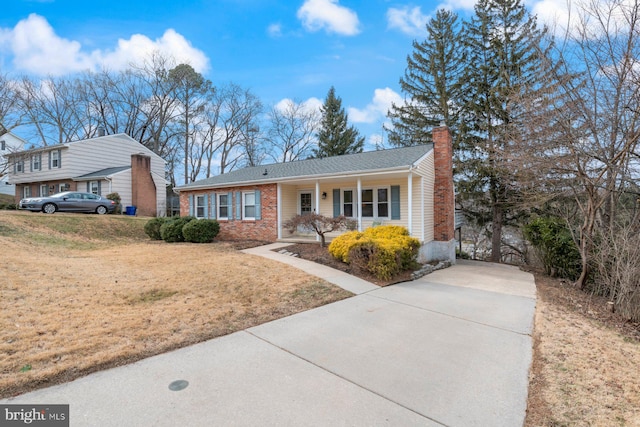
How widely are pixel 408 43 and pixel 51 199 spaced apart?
23438 millimetres

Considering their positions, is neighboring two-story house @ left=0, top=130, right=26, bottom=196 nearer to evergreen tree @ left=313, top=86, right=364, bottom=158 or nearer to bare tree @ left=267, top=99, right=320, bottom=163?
bare tree @ left=267, top=99, right=320, bottom=163

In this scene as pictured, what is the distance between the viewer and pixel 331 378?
3.25m

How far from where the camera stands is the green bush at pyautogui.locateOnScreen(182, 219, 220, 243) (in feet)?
43.7

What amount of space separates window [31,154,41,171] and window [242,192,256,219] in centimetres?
2055

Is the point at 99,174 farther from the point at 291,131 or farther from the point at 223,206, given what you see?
the point at 291,131

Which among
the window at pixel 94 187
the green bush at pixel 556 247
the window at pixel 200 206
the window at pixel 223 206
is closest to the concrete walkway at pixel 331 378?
the green bush at pixel 556 247

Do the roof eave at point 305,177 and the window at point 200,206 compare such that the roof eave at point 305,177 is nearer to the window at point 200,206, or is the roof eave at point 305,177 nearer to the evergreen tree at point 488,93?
the window at point 200,206

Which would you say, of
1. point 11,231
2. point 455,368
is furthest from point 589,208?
point 11,231

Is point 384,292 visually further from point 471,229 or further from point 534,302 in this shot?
point 471,229

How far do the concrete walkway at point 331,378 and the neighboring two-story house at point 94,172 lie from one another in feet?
71.0

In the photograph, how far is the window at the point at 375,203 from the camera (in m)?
12.5

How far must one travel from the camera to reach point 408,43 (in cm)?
2133

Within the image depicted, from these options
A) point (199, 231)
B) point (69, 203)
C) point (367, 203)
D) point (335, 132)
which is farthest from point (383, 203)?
point (335, 132)

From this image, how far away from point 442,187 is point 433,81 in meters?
11.0
